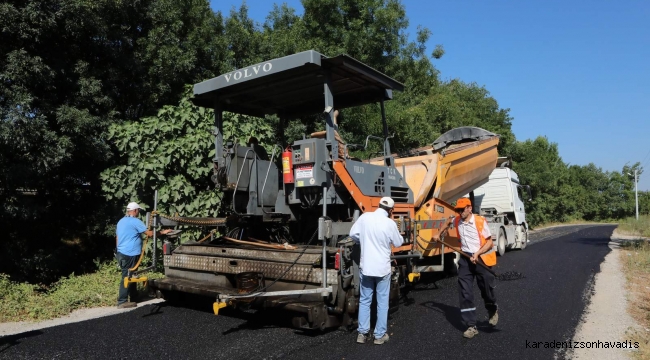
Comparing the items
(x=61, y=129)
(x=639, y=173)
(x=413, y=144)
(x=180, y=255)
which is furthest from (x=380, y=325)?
(x=639, y=173)

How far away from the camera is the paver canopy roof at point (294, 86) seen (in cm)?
508

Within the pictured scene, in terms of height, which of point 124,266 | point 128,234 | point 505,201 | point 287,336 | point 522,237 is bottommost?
point 287,336

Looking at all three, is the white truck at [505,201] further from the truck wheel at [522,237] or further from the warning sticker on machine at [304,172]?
the warning sticker on machine at [304,172]

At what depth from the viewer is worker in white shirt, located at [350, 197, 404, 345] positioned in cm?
450

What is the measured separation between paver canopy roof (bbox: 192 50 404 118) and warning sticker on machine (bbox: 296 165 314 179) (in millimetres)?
1008

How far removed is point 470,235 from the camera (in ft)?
16.6

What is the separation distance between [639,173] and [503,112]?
78.2 feet

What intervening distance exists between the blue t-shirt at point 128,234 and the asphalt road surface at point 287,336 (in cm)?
83

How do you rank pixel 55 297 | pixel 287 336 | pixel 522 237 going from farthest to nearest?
pixel 522 237 → pixel 55 297 → pixel 287 336

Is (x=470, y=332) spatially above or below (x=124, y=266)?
below

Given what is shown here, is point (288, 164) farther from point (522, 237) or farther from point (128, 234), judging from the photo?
point (522, 237)

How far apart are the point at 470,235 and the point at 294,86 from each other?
2791mm

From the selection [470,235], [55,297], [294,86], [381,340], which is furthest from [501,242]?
[55,297]

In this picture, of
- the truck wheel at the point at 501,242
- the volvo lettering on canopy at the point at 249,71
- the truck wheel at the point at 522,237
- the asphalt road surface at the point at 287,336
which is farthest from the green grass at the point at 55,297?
the truck wheel at the point at 522,237
